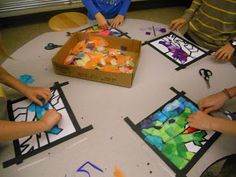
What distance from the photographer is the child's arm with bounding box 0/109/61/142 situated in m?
0.65

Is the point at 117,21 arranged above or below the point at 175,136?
above

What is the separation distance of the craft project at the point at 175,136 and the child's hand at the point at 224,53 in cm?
38

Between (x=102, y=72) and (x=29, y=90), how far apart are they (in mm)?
314

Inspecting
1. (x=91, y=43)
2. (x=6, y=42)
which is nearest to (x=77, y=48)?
(x=91, y=43)

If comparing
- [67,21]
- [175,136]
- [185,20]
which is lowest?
[67,21]

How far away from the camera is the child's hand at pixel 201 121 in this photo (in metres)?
0.76

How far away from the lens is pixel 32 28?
2.66 meters

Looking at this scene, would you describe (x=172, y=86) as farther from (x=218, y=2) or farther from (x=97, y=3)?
(x=97, y=3)

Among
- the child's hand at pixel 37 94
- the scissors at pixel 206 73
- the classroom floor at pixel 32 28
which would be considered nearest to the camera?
the child's hand at pixel 37 94

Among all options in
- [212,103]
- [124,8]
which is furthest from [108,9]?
[212,103]

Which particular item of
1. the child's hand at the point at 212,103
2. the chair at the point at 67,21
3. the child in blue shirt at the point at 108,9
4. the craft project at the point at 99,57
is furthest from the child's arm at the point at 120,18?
the child's hand at the point at 212,103

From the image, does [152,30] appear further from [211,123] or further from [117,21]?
[211,123]

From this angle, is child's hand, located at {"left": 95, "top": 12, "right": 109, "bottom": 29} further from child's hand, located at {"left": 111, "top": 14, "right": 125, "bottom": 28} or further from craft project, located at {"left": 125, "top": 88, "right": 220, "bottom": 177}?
craft project, located at {"left": 125, "top": 88, "right": 220, "bottom": 177}

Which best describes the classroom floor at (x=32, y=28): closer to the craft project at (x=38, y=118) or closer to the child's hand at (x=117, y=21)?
the child's hand at (x=117, y=21)
